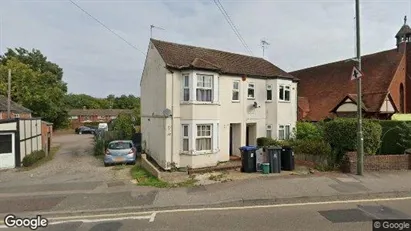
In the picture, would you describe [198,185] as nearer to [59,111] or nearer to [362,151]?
[362,151]

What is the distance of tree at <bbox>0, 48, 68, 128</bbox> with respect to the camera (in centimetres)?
3894

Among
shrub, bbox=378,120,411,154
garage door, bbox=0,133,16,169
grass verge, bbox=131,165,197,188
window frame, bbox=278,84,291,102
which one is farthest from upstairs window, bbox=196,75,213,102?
garage door, bbox=0,133,16,169

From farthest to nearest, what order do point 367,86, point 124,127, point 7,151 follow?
point 367,86
point 124,127
point 7,151

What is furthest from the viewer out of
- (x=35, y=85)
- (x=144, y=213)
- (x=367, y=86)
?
(x=35, y=85)

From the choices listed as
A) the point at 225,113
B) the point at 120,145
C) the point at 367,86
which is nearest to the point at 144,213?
the point at 225,113

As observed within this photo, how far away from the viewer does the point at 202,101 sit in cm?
1353

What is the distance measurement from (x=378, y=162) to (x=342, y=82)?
67.7 feet

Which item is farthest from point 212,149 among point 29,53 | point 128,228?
point 29,53

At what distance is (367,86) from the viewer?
26.0m

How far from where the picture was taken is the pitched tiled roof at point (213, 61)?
44.6 ft

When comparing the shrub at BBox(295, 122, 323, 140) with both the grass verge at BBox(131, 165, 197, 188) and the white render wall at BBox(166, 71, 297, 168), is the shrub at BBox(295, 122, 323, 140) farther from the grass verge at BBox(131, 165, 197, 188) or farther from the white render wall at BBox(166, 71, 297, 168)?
the grass verge at BBox(131, 165, 197, 188)

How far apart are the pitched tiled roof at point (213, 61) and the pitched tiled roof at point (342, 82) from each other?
32.8 feet

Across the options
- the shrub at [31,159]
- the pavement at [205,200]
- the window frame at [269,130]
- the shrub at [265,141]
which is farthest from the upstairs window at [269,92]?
the shrub at [31,159]

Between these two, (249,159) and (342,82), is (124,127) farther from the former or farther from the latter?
(342,82)
